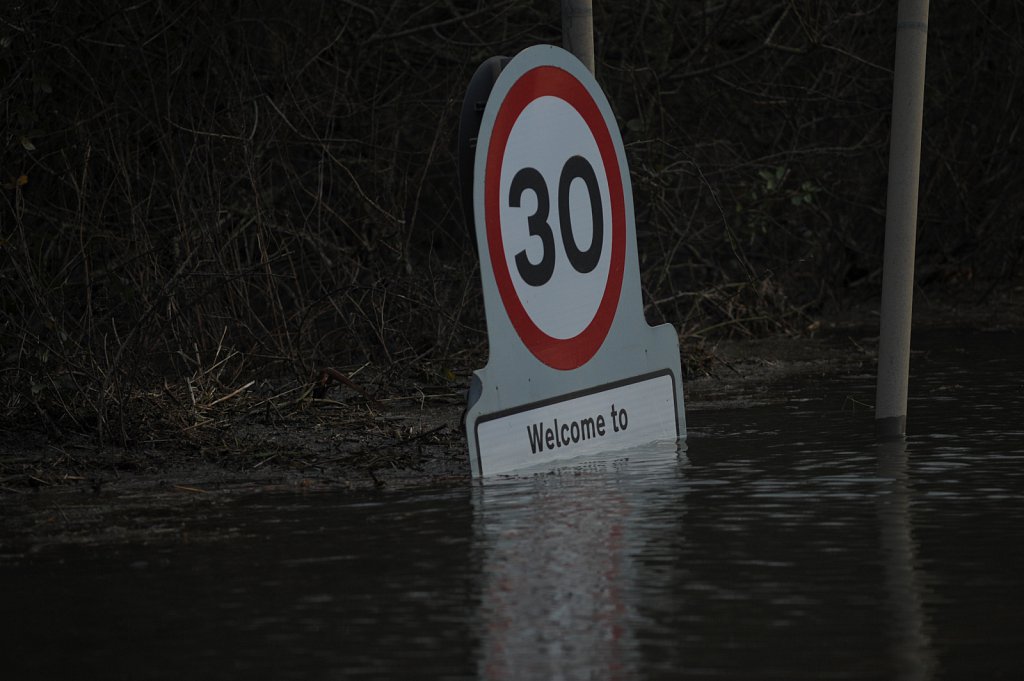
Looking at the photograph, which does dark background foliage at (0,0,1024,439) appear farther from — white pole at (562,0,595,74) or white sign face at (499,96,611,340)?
white sign face at (499,96,611,340)

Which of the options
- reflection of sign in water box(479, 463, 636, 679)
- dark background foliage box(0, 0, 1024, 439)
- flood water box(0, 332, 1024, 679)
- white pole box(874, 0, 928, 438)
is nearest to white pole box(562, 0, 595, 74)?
white pole box(874, 0, 928, 438)

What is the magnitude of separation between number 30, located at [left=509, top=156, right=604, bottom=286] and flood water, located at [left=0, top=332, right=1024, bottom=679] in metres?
0.70

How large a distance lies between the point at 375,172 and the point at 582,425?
5.42 metres

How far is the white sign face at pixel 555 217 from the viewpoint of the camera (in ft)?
21.7

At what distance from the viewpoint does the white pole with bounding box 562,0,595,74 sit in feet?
24.1

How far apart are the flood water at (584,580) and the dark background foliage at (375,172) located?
2.04 meters

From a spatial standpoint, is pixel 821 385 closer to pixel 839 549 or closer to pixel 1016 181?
pixel 839 549

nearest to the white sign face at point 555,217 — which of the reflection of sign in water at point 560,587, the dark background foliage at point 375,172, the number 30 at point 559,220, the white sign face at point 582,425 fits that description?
the number 30 at point 559,220

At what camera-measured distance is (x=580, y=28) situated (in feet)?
24.2

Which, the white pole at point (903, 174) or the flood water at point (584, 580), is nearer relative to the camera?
the flood water at point (584, 580)

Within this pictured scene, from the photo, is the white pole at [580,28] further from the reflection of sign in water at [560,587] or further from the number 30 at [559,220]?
the reflection of sign in water at [560,587]

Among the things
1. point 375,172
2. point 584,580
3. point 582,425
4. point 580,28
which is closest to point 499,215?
point 582,425

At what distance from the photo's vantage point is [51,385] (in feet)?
25.1

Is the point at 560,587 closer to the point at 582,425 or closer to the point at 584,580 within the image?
the point at 584,580
